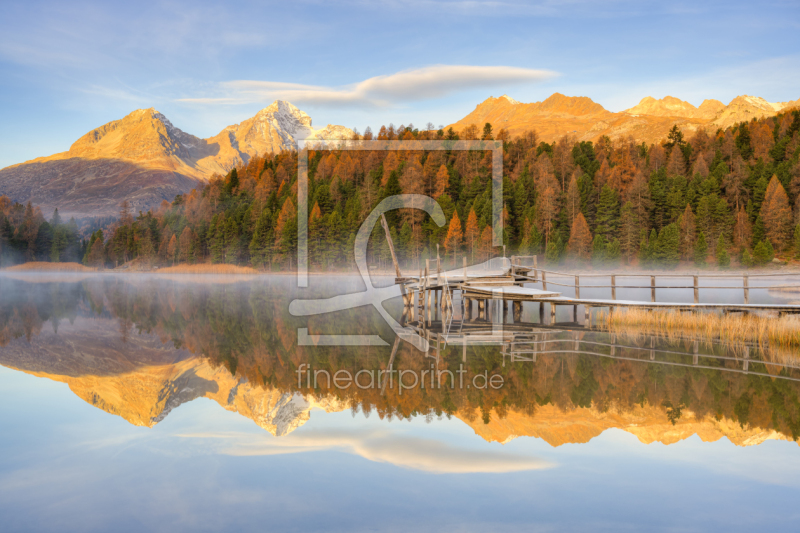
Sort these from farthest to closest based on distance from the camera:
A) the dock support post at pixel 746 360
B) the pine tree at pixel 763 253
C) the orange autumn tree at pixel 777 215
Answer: the orange autumn tree at pixel 777 215
the pine tree at pixel 763 253
the dock support post at pixel 746 360

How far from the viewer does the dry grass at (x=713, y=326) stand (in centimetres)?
1964

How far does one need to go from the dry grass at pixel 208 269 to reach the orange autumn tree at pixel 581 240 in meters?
44.4

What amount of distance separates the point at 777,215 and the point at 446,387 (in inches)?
2867

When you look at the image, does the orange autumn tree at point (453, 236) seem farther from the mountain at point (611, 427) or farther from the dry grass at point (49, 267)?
the dry grass at point (49, 267)

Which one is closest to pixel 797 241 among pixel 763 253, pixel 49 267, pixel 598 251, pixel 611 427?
pixel 763 253

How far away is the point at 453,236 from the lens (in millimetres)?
76938

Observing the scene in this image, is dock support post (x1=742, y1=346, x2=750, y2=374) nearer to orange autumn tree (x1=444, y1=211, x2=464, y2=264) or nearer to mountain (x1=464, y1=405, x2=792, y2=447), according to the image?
mountain (x1=464, y1=405, x2=792, y2=447)

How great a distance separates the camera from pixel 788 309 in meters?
20.6

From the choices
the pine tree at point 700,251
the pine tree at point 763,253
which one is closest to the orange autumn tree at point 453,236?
the pine tree at point 700,251

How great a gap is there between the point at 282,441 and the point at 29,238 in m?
129

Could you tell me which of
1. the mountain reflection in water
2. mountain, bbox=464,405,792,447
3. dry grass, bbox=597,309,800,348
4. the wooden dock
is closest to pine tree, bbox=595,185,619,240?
the wooden dock

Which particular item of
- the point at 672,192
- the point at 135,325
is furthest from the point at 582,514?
the point at 672,192

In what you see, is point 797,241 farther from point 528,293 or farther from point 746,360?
point 746,360

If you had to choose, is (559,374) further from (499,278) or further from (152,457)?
(499,278)
